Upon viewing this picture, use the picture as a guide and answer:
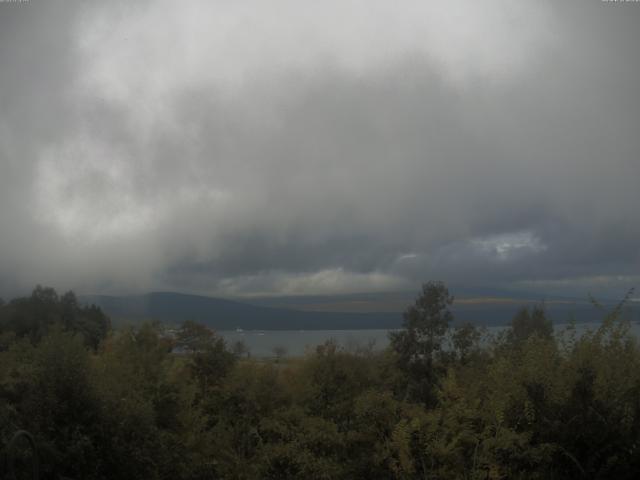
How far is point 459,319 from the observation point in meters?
34.2

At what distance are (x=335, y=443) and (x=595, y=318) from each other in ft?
27.4

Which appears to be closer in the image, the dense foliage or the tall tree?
the dense foliage

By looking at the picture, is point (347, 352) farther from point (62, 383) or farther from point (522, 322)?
point (522, 322)

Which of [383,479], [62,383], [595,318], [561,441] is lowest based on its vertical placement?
[383,479]

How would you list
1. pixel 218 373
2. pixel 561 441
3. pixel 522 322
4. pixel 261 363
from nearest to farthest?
pixel 561 441 → pixel 261 363 → pixel 218 373 → pixel 522 322

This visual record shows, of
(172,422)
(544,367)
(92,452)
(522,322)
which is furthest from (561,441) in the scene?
(522,322)

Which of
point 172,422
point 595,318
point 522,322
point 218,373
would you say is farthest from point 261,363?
point 522,322

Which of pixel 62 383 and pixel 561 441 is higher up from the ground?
pixel 62 383

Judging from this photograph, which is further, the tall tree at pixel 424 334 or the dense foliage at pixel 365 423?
the tall tree at pixel 424 334

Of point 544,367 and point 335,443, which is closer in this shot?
point 544,367

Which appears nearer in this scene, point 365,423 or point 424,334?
point 365,423

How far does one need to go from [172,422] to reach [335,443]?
7376 millimetres

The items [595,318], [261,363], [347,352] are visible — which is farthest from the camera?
[261,363]

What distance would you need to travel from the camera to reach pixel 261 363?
29938mm
